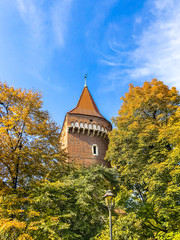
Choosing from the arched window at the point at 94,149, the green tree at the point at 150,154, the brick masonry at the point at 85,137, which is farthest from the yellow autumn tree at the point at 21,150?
the arched window at the point at 94,149

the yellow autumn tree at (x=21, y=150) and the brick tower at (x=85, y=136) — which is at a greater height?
the brick tower at (x=85, y=136)

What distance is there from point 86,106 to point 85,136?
4865mm

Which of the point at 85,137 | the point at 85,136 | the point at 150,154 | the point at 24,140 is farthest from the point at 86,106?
the point at 24,140

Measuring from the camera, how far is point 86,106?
30141mm

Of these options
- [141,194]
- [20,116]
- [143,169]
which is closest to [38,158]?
[20,116]

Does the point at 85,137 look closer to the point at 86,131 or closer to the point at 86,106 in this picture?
the point at 86,131

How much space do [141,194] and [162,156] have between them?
424cm

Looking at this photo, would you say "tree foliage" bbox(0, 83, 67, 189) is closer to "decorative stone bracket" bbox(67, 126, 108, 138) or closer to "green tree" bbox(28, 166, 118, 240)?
"green tree" bbox(28, 166, 118, 240)

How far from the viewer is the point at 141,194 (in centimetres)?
1788

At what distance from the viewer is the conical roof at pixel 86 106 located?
2894cm

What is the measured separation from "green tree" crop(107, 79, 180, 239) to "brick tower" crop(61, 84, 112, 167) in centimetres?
697

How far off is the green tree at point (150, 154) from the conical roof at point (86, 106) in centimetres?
1007

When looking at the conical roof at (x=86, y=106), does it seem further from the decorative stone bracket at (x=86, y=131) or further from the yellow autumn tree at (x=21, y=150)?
the yellow autumn tree at (x=21, y=150)

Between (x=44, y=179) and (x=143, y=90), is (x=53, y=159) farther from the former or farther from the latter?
(x=143, y=90)
